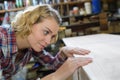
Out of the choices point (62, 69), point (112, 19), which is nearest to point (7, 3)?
point (112, 19)

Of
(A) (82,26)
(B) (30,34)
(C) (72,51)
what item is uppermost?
(B) (30,34)

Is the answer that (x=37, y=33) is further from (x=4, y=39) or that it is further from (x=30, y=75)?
(x=30, y=75)

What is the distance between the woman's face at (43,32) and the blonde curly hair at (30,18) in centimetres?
3

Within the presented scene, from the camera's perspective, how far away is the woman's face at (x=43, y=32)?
1.03m

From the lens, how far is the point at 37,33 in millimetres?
1040

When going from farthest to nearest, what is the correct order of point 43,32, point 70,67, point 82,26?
point 82,26 → point 43,32 → point 70,67

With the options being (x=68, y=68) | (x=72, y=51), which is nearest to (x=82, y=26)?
(x=72, y=51)

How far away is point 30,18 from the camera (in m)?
1.09

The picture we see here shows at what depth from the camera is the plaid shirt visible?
41.0 inches

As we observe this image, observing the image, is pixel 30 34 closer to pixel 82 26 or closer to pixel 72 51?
pixel 72 51

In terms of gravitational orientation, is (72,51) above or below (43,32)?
below

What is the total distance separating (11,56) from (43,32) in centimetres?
24

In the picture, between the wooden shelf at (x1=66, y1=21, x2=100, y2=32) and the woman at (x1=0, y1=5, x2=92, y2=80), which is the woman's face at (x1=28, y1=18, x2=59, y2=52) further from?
the wooden shelf at (x1=66, y1=21, x2=100, y2=32)

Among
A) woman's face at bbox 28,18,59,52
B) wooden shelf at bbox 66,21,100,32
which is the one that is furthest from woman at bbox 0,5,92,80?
wooden shelf at bbox 66,21,100,32
